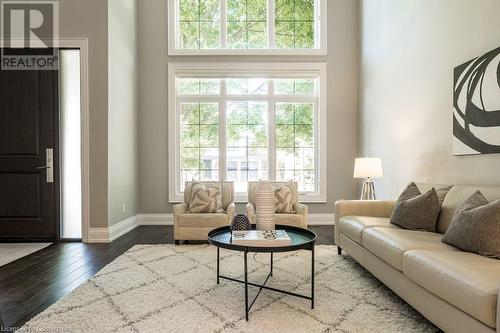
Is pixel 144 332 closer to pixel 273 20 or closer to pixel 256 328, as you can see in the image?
pixel 256 328

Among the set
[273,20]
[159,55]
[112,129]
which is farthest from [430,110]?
[159,55]

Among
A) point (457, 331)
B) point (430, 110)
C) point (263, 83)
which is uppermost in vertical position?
point (263, 83)

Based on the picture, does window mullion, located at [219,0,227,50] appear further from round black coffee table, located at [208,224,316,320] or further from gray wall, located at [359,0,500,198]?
round black coffee table, located at [208,224,316,320]

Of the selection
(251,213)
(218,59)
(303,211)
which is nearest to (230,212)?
(251,213)

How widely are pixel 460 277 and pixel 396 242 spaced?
2.38 feet

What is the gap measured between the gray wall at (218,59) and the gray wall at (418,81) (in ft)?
1.18

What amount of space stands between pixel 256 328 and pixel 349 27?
5.33 m

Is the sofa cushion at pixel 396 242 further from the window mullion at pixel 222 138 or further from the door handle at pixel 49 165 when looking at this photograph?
the door handle at pixel 49 165

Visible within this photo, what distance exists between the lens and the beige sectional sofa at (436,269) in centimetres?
158

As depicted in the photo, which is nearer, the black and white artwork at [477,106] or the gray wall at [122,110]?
the black and white artwork at [477,106]

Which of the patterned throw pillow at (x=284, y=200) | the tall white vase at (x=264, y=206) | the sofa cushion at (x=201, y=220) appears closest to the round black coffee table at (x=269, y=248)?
the tall white vase at (x=264, y=206)

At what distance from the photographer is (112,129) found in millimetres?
4684

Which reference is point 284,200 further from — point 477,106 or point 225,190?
point 477,106

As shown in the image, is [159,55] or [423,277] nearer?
[423,277]
